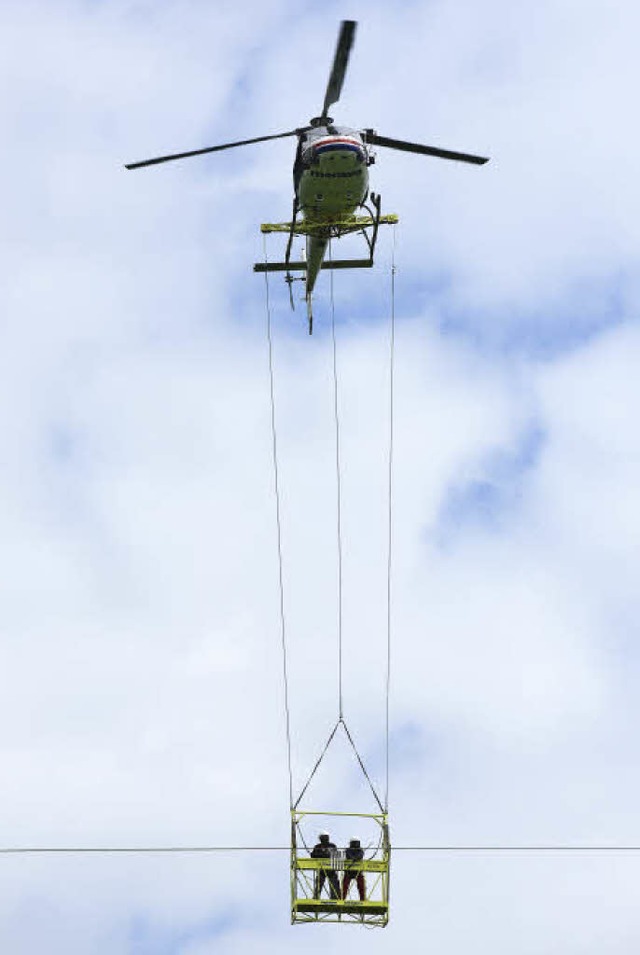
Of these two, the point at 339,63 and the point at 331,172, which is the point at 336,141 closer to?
the point at 331,172

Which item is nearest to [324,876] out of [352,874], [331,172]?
[352,874]

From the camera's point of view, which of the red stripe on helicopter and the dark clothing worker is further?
the red stripe on helicopter

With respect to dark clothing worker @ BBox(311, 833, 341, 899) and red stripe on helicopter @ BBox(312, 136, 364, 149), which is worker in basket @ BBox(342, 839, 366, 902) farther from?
red stripe on helicopter @ BBox(312, 136, 364, 149)

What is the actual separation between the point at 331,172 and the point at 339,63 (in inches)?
92.4

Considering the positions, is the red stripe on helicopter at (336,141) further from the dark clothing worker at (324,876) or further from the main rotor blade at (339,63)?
the dark clothing worker at (324,876)

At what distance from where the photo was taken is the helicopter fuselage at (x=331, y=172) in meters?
29.0

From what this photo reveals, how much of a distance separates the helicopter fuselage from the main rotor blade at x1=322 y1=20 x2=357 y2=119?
0.57m

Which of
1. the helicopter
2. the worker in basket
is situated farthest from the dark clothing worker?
the helicopter

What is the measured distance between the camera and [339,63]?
27.5 m

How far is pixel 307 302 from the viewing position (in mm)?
33438

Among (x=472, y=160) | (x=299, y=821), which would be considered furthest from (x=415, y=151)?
(x=299, y=821)

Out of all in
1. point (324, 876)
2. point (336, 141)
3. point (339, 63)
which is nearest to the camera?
point (324, 876)

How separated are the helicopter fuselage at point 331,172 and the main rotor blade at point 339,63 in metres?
0.57

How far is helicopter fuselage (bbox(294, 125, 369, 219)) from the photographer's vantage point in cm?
2903
